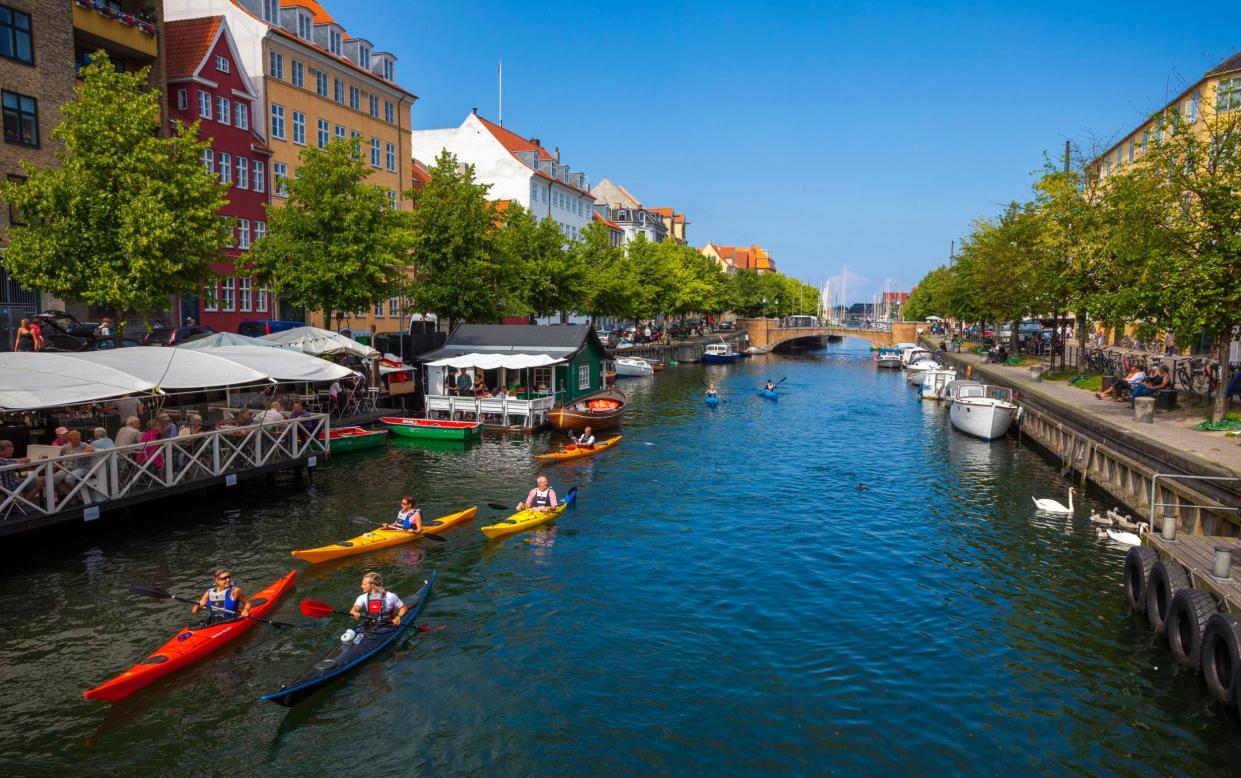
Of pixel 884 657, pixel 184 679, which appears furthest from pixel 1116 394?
pixel 184 679

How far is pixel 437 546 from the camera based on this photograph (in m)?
23.4

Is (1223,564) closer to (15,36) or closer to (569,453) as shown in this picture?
(569,453)

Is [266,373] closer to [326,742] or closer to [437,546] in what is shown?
[437,546]

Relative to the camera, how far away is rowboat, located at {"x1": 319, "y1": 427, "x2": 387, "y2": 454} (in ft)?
117

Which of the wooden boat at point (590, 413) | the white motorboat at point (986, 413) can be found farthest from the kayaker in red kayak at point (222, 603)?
the white motorboat at point (986, 413)

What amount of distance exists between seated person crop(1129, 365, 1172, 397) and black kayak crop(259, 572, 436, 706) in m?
32.7

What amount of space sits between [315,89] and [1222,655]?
2410 inches

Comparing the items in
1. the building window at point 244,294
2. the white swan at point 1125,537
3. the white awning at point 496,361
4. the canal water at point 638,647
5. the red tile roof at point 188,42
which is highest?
the red tile roof at point 188,42

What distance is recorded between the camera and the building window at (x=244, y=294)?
172 feet

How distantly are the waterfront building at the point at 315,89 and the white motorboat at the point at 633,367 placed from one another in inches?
849

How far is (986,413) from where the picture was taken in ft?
146

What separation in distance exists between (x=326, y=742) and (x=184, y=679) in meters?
3.74

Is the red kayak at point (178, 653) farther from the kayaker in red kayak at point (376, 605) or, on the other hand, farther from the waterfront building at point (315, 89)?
the waterfront building at point (315, 89)

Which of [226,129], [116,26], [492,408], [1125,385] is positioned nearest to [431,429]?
[492,408]
